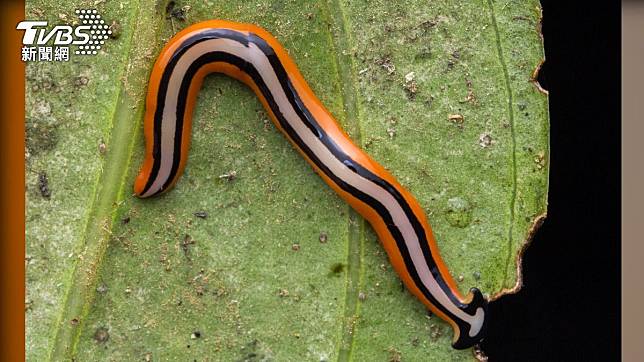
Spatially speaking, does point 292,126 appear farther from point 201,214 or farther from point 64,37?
point 64,37

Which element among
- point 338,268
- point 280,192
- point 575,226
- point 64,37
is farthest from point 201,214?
point 575,226

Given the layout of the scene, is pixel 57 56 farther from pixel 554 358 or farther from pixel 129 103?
pixel 554 358

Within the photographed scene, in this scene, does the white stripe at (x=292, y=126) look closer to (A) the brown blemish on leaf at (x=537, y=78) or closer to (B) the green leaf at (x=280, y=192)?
(B) the green leaf at (x=280, y=192)

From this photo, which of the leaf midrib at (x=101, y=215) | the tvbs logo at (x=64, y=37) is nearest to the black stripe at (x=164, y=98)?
the leaf midrib at (x=101, y=215)

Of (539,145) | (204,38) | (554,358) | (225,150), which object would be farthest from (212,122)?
(554,358)

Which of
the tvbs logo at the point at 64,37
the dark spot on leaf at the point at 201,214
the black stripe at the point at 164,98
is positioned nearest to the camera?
the black stripe at the point at 164,98

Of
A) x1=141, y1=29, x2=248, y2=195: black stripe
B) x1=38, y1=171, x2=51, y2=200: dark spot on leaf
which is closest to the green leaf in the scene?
x1=38, y1=171, x2=51, y2=200: dark spot on leaf
